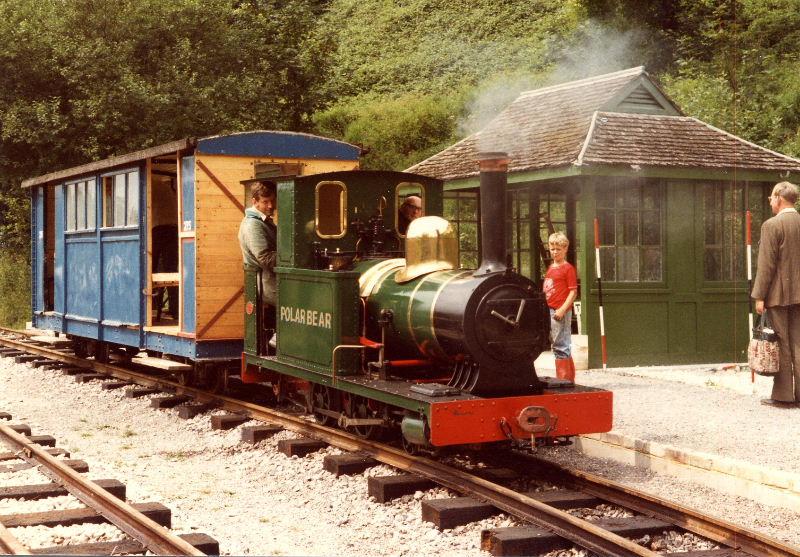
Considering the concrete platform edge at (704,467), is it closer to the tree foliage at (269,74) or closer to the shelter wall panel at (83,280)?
the shelter wall panel at (83,280)

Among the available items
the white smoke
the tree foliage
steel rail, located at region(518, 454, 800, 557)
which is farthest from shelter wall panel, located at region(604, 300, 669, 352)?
the white smoke

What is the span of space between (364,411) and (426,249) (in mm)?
1425

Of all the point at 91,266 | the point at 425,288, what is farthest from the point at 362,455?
the point at 91,266

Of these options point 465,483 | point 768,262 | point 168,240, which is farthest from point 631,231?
point 465,483

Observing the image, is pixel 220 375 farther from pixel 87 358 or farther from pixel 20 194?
pixel 20 194

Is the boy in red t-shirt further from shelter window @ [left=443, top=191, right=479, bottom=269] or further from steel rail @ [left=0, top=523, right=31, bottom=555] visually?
shelter window @ [left=443, top=191, right=479, bottom=269]

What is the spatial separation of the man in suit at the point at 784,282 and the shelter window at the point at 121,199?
21.2 feet

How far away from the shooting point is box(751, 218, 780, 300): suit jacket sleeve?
9.15 m

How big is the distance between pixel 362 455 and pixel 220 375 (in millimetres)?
3543

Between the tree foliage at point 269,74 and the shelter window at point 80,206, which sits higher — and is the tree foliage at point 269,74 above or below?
above

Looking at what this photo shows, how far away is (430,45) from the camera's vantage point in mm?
42594

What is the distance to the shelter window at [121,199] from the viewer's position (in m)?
11.3

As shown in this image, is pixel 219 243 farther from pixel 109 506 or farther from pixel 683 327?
pixel 683 327

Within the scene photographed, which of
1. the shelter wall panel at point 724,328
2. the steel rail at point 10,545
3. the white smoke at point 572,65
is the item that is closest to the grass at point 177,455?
the steel rail at point 10,545
